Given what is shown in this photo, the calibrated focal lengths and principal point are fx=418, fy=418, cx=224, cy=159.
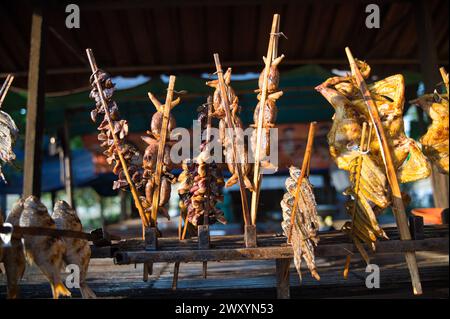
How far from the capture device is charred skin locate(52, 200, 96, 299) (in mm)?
2082

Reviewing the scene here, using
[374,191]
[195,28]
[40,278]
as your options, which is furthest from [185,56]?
[374,191]

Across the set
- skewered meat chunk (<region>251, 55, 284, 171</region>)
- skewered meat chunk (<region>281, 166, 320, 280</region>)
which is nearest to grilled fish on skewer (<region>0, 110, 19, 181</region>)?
skewered meat chunk (<region>251, 55, 284, 171</region>)

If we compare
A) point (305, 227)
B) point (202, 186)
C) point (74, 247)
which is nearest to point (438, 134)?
point (305, 227)

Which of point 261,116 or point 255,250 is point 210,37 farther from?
point 255,250

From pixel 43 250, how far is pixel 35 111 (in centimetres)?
253

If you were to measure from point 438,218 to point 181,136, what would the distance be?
2.66 metres

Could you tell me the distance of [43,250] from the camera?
1.94 m

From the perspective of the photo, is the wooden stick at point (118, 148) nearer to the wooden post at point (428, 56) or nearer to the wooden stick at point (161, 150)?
the wooden stick at point (161, 150)

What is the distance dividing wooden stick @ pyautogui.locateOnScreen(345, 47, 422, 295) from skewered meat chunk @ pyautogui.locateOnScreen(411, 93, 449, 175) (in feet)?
0.93

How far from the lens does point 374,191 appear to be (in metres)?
2.19

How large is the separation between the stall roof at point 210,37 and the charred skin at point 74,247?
352 centimetres

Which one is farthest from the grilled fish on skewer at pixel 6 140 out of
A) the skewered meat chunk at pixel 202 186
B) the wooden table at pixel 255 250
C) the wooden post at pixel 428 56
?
the wooden post at pixel 428 56

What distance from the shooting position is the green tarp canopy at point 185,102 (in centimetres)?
570
